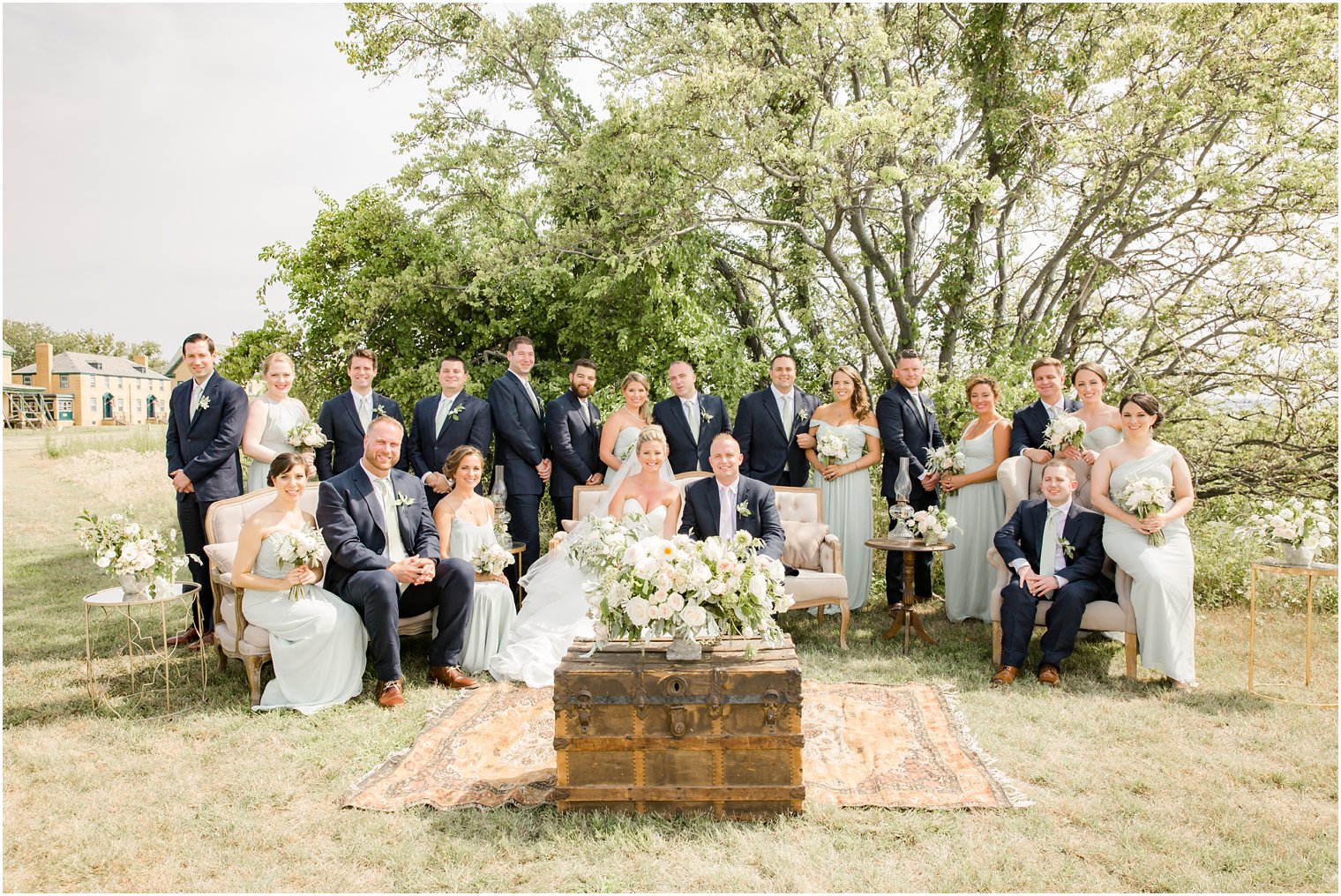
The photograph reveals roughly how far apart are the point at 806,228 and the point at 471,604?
5805mm

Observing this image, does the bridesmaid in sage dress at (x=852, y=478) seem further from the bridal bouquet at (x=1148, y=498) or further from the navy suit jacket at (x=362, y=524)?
the navy suit jacket at (x=362, y=524)

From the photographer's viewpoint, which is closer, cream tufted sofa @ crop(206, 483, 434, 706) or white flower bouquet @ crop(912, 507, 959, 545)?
cream tufted sofa @ crop(206, 483, 434, 706)

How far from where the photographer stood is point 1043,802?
3.72m

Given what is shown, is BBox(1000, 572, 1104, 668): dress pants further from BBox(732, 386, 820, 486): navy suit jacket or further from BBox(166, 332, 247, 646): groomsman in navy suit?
BBox(166, 332, 247, 646): groomsman in navy suit

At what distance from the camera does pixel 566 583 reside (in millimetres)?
6105

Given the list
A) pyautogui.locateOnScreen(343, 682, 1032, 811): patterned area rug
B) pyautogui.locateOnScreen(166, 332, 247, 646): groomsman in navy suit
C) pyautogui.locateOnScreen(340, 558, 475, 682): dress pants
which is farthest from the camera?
pyautogui.locateOnScreen(166, 332, 247, 646): groomsman in navy suit

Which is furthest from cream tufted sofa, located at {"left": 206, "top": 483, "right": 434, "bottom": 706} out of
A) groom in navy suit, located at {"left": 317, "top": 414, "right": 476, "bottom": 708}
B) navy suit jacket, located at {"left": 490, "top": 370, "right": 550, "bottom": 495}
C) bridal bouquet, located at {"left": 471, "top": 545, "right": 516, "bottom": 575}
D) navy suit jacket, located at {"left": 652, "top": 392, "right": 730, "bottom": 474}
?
navy suit jacket, located at {"left": 652, "top": 392, "right": 730, "bottom": 474}

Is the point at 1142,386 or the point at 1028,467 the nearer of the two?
the point at 1028,467

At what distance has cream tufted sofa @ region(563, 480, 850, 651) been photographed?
6.18 m

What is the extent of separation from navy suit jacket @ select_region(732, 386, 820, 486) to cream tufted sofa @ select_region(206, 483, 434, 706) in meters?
3.10

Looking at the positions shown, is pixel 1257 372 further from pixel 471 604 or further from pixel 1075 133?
pixel 471 604

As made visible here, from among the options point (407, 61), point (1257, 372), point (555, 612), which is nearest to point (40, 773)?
point (555, 612)

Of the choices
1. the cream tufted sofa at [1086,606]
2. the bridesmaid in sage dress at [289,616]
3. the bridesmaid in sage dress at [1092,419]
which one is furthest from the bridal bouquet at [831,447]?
the bridesmaid in sage dress at [289,616]

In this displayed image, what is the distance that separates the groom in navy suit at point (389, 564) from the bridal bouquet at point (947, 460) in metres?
3.79
